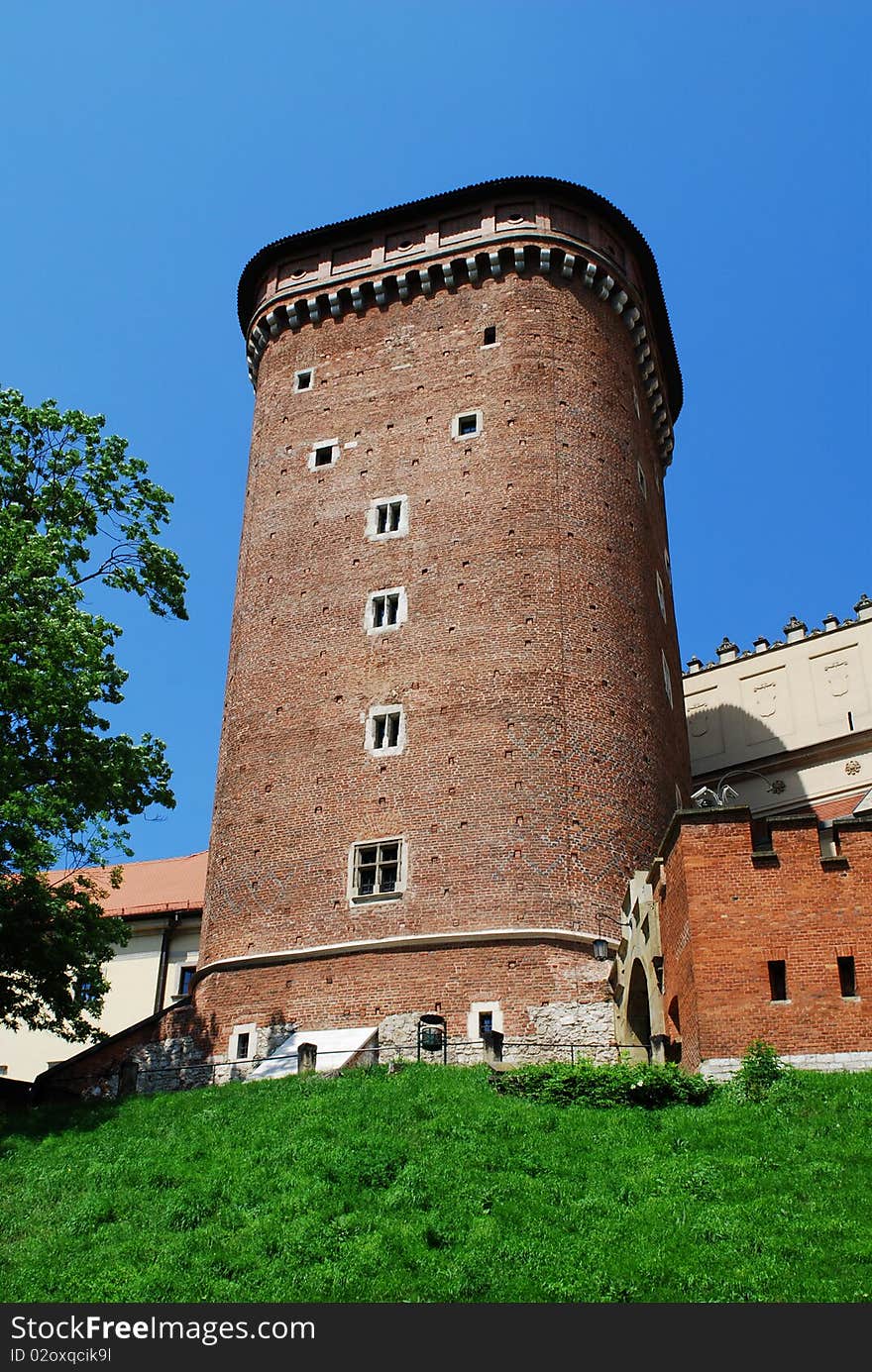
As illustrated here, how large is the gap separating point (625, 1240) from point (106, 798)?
12637 millimetres

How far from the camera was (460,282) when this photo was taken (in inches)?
1356

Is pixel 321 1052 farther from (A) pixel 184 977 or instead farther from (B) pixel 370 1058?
(A) pixel 184 977

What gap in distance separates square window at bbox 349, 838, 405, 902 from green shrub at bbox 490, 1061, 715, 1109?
276 inches

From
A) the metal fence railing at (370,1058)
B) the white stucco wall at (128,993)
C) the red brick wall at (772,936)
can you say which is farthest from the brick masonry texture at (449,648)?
the white stucco wall at (128,993)

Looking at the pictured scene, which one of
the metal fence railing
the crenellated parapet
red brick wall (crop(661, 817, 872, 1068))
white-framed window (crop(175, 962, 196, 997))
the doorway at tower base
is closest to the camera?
red brick wall (crop(661, 817, 872, 1068))

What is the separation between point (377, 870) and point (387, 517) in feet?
28.5

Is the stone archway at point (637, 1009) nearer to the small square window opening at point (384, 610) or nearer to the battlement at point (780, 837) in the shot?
the battlement at point (780, 837)

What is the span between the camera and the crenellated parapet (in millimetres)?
34250

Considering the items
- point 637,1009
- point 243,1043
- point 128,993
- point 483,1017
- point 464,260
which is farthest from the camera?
point 128,993

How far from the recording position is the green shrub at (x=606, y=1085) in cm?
1820

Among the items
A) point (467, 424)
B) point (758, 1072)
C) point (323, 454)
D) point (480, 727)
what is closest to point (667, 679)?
point (480, 727)

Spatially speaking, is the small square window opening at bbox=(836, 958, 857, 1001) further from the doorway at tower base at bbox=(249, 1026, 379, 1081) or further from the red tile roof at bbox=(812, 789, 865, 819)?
the red tile roof at bbox=(812, 789, 865, 819)

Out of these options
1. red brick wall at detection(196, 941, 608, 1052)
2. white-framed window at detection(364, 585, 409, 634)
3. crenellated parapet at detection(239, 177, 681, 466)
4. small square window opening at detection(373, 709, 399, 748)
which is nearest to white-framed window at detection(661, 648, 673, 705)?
white-framed window at detection(364, 585, 409, 634)

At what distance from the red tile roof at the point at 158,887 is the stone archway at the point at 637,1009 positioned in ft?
53.1
